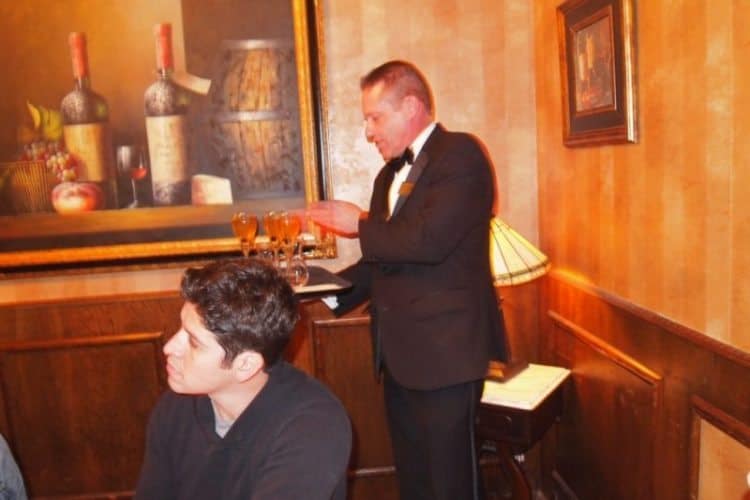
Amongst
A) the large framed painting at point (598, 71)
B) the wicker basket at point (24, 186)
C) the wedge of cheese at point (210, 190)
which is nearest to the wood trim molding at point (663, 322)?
the large framed painting at point (598, 71)

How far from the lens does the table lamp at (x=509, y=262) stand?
7.39 ft

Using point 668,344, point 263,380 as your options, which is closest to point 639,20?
point 668,344

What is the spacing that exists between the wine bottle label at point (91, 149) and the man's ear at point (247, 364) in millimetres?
1706

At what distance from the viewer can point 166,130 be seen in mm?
2639

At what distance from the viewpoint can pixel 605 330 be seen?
215 cm

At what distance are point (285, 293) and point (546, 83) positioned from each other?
1742 mm

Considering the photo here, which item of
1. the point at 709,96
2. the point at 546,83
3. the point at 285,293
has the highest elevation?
the point at 546,83

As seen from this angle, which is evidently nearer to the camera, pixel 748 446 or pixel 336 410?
pixel 336 410

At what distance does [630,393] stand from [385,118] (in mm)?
1119

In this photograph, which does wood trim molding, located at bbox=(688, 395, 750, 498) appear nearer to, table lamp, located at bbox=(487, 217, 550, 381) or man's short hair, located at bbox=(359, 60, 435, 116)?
table lamp, located at bbox=(487, 217, 550, 381)

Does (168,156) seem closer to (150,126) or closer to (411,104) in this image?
(150,126)

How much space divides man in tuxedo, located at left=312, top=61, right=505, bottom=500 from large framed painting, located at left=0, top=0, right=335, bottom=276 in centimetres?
71

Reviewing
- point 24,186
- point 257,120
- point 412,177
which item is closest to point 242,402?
point 412,177

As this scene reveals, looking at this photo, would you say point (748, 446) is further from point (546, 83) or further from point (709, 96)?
point (546, 83)
